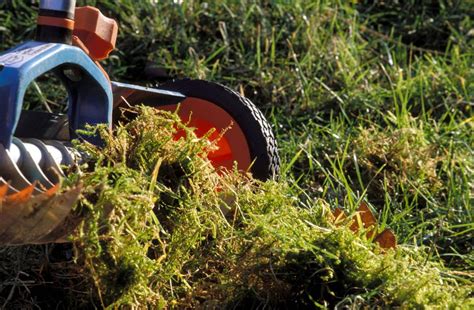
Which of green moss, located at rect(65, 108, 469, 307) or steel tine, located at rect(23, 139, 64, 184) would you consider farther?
steel tine, located at rect(23, 139, 64, 184)

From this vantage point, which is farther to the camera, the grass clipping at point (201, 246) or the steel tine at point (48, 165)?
the steel tine at point (48, 165)

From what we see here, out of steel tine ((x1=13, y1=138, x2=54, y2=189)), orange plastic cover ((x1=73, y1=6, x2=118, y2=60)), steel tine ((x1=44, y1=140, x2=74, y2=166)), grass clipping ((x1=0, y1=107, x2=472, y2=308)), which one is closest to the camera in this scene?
grass clipping ((x1=0, y1=107, x2=472, y2=308))

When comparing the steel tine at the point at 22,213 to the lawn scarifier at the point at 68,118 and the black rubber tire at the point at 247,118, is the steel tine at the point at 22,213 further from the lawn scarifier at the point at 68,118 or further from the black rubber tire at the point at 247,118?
the black rubber tire at the point at 247,118

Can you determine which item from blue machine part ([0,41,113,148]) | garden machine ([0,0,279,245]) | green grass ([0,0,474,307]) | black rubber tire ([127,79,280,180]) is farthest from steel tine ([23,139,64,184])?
green grass ([0,0,474,307])

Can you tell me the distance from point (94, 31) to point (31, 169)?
0.50 metres

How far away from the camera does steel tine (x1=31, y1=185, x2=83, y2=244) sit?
145 centimetres

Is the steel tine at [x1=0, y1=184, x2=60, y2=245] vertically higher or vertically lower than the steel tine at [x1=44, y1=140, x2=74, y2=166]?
higher

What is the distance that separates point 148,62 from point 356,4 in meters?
1.00

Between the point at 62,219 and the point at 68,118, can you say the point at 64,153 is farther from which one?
the point at 62,219

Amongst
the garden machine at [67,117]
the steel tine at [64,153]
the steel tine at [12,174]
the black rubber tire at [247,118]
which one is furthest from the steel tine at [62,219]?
the black rubber tire at [247,118]

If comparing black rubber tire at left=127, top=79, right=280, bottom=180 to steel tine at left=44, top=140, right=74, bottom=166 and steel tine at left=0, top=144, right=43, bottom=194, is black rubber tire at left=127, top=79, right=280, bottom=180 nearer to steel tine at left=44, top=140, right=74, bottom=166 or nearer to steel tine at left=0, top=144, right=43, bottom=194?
steel tine at left=44, top=140, right=74, bottom=166

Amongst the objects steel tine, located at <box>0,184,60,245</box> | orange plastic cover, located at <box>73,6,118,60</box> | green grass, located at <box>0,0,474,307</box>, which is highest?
orange plastic cover, located at <box>73,6,118,60</box>

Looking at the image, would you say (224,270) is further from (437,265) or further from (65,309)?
(437,265)

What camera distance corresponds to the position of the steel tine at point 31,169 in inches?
67.0
